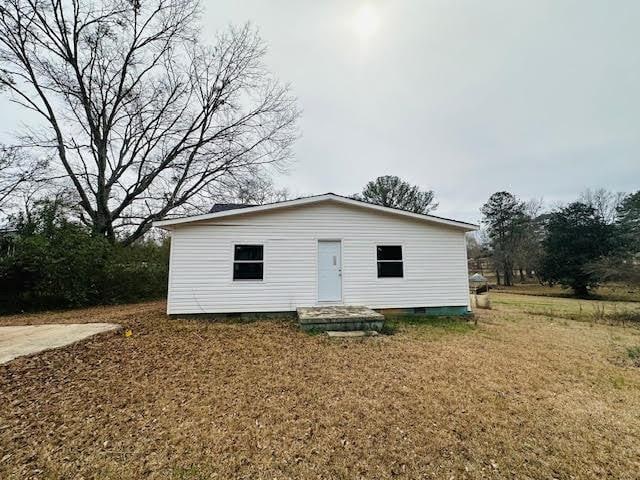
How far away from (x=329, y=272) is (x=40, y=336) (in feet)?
22.1

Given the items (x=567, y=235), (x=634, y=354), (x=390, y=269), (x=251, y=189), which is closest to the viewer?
(x=634, y=354)

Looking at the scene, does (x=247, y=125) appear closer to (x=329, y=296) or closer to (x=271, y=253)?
(x=271, y=253)

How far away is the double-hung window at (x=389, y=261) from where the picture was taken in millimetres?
8609

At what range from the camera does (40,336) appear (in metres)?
5.68

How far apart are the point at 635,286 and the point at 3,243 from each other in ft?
80.8

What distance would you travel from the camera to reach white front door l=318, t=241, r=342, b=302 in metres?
8.31

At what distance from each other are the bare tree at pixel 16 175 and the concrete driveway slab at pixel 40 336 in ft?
32.1

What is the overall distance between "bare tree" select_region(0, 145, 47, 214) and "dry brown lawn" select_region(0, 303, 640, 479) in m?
12.7

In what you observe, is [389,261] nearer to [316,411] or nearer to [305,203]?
[305,203]

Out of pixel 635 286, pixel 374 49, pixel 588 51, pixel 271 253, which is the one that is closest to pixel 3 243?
pixel 271 253

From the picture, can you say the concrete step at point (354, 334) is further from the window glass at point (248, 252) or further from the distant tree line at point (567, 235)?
the distant tree line at point (567, 235)

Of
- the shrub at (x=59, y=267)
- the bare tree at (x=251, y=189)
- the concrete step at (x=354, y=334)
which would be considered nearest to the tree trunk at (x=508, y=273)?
the bare tree at (x=251, y=189)

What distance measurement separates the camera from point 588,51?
979 cm

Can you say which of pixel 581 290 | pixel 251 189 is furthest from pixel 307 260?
pixel 581 290
